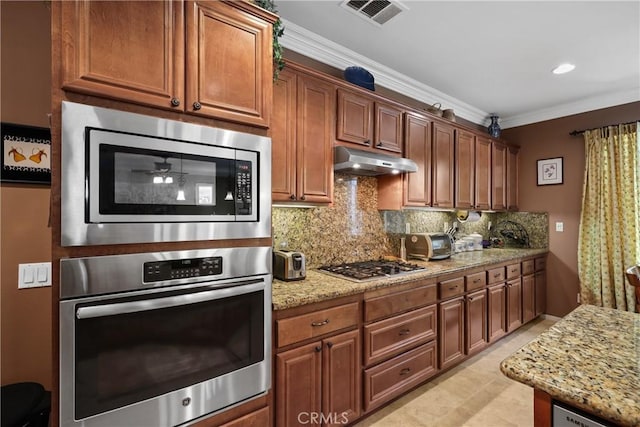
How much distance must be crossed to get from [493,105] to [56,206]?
4.45 meters

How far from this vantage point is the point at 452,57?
8.82 ft

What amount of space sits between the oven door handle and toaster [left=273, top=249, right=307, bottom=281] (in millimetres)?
497

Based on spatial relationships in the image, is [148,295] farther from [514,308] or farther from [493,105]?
[493,105]

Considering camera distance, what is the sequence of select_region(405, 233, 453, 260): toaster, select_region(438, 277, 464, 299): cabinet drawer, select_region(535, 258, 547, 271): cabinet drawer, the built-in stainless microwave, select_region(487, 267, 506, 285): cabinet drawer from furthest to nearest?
1. select_region(535, 258, 547, 271): cabinet drawer
2. select_region(487, 267, 506, 285): cabinet drawer
3. select_region(405, 233, 453, 260): toaster
4. select_region(438, 277, 464, 299): cabinet drawer
5. the built-in stainless microwave

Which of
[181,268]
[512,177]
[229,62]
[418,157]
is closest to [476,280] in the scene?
[418,157]

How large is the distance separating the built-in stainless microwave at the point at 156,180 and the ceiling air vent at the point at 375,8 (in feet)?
4.17

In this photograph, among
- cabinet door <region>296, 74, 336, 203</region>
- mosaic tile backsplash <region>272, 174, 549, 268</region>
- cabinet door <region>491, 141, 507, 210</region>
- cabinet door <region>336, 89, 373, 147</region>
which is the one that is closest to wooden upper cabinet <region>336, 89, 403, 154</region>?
cabinet door <region>336, 89, 373, 147</region>

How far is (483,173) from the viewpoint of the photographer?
12.0 feet

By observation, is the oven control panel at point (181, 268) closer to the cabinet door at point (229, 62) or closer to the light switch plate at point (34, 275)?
the cabinet door at point (229, 62)

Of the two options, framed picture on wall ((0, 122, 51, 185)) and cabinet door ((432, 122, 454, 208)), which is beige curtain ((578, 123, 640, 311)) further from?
framed picture on wall ((0, 122, 51, 185))

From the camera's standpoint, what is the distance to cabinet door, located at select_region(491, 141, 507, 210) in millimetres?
3818

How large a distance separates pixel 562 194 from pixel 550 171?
0.34m

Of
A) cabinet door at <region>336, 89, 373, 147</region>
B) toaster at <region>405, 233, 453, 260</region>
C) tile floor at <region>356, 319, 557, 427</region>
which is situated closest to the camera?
tile floor at <region>356, 319, 557, 427</region>

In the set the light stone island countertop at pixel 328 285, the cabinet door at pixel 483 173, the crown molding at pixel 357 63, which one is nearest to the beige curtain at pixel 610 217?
the cabinet door at pixel 483 173
